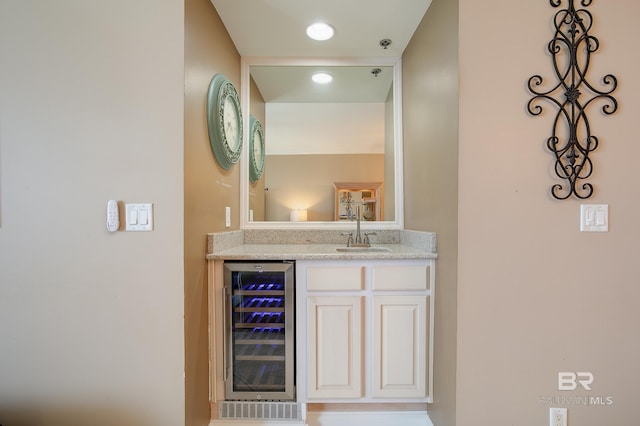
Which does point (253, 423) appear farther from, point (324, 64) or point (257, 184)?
point (324, 64)

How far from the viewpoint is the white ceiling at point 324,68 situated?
66.7 inches

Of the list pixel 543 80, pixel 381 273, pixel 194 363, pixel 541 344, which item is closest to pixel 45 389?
pixel 194 363

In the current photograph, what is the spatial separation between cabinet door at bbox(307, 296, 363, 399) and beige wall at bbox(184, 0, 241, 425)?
1.85ft

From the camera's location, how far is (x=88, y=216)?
1.35 meters

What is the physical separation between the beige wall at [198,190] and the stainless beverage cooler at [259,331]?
14cm

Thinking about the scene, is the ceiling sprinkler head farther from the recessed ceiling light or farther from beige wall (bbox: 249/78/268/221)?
beige wall (bbox: 249/78/268/221)

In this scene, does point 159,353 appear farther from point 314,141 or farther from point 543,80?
point 543,80

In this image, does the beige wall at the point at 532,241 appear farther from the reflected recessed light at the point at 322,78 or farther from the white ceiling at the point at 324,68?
the reflected recessed light at the point at 322,78

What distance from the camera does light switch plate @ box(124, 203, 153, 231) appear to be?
1.32 m

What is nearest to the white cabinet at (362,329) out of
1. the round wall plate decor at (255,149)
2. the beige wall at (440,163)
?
the beige wall at (440,163)

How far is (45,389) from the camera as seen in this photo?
1.37m

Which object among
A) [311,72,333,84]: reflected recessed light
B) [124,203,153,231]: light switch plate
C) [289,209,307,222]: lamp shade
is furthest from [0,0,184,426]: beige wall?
[311,72,333,84]: reflected recessed light

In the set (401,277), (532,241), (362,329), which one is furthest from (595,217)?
(362,329)

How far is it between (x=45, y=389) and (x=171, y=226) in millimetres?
983
